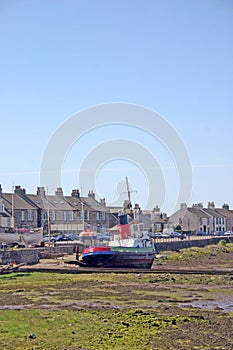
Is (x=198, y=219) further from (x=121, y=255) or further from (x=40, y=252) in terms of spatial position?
(x=121, y=255)

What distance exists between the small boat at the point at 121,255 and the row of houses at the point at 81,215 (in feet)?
23.2

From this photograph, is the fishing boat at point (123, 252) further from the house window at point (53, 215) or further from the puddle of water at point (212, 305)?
the house window at point (53, 215)

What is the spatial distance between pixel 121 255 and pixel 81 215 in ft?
126

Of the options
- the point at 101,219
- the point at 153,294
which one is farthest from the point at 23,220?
the point at 153,294

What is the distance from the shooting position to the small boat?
40.0 m

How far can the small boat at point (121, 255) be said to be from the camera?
131 feet

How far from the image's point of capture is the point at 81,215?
257ft

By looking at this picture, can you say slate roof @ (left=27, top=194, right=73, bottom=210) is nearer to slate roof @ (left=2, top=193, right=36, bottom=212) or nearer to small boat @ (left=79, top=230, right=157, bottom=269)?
slate roof @ (left=2, top=193, right=36, bottom=212)

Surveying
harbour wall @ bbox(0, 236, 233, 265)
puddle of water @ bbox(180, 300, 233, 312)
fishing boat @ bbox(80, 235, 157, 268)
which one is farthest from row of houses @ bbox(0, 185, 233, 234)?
puddle of water @ bbox(180, 300, 233, 312)

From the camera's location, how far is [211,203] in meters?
109

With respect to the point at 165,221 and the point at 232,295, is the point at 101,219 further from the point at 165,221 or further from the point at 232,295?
the point at 232,295

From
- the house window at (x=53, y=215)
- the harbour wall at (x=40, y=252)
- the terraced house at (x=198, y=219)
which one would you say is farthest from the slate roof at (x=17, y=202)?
the terraced house at (x=198, y=219)

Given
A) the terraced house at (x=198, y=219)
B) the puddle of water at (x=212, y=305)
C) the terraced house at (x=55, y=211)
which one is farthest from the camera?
the terraced house at (x=198, y=219)

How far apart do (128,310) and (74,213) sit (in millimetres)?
57851
